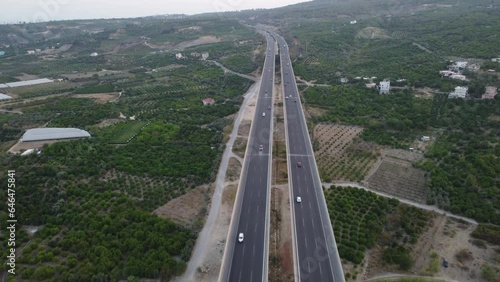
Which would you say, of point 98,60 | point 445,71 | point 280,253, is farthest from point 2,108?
point 445,71

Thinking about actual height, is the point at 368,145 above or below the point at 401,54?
below

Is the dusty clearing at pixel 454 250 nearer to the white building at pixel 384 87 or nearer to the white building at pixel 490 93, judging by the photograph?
the white building at pixel 490 93

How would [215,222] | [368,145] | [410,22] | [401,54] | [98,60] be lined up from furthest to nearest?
[410,22]
[98,60]
[401,54]
[368,145]
[215,222]

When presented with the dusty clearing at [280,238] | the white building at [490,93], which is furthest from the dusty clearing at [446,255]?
the white building at [490,93]

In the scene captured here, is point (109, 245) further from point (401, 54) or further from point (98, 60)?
point (98, 60)

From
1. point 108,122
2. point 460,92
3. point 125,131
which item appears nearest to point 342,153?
point 460,92

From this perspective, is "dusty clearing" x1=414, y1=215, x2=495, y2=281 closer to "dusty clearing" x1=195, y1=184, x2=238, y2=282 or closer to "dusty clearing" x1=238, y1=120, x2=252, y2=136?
"dusty clearing" x1=195, y1=184, x2=238, y2=282
